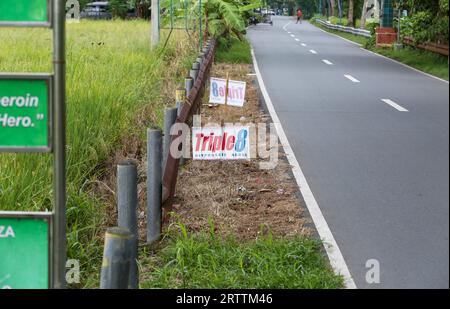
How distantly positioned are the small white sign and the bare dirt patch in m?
1.09

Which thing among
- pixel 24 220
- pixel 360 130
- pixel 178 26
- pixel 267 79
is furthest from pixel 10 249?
pixel 178 26

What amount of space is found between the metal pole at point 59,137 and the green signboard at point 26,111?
0.12 feet

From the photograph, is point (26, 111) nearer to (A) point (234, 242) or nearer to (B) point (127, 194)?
(B) point (127, 194)

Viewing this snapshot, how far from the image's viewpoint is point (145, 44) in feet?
63.4

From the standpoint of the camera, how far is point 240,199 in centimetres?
700

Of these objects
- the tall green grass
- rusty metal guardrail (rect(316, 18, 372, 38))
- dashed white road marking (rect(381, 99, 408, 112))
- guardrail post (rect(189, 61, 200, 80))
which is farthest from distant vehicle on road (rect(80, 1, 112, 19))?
guardrail post (rect(189, 61, 200, 80))

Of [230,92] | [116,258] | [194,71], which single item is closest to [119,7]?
[194,71]

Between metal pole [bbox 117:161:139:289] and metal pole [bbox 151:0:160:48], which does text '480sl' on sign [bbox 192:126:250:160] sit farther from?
metal pole [bbox 151:0:160:48]

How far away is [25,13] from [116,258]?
Result: 3.42ft

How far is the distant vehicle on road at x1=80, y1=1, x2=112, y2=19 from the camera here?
49216 mm

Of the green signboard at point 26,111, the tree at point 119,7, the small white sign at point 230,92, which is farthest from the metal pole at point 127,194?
the tree at point 119,7
